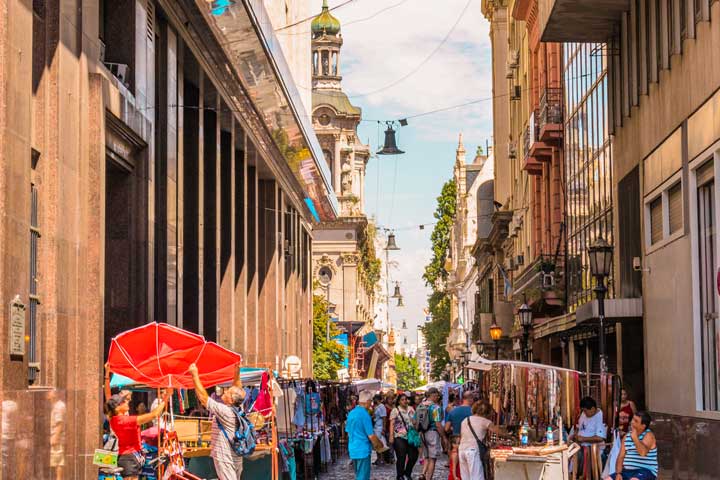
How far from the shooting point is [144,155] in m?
22.3

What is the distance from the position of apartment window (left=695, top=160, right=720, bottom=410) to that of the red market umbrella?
276 inches

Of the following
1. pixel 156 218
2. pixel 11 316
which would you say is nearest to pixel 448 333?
pixel 156 218

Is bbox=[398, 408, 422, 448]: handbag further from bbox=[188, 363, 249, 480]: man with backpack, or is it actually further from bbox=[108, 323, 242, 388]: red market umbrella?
bbox=[188, 363, 249, 480]: man with backpack

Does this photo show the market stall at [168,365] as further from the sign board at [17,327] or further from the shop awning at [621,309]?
the shop awning at [621,309]

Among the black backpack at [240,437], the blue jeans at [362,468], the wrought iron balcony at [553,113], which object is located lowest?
the blue jeans at [362,468]

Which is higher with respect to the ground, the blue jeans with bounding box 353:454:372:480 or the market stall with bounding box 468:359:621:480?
the market stall with bounding box 468:359:621:480

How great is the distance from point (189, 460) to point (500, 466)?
14.1 feet

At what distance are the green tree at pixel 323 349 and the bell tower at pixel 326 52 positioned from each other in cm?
4898

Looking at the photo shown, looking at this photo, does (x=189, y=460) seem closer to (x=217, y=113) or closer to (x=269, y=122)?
(x=217, y=113)

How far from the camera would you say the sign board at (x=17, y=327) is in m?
13.6

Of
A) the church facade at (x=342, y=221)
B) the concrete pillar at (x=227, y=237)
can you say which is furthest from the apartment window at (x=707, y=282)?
the church facade at (x=342, y=221)

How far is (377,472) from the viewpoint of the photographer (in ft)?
99.6

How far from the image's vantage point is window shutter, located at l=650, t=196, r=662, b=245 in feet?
74.9

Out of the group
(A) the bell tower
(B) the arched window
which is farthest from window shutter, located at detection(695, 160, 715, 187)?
(B) the arched window
